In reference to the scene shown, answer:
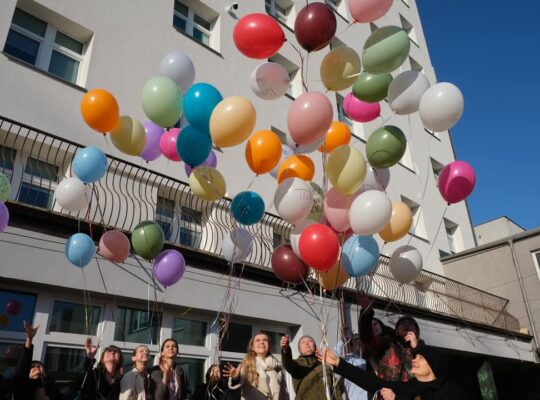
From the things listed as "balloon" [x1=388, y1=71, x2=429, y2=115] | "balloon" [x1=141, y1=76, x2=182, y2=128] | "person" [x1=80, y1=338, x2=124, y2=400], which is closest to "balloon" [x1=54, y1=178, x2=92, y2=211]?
"balloon" [x1=141, y1=76, x2=182, y2=128]

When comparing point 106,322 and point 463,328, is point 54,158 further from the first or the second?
point 463,328

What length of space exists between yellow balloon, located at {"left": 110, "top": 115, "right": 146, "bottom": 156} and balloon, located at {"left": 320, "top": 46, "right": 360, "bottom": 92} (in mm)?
1837

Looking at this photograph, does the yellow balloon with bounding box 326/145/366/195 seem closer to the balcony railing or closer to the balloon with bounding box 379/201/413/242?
the balloon with bounding box 379/201/413/242

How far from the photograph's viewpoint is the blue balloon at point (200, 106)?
154 inches

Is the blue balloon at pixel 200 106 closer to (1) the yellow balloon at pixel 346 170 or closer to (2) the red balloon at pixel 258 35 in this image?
(2) the red balloon at pixel 258 35

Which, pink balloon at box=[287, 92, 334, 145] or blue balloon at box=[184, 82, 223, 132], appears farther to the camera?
blue balloon at box=[184, 82, 223, 132]

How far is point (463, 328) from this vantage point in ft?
38.0

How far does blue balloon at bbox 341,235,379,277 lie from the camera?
391cm

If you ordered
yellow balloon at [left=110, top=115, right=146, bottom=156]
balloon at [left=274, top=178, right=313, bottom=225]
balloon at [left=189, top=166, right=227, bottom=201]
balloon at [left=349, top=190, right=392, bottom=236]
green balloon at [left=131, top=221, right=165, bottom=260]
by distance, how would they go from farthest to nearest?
green balloon at [left=131, top=221, right=165, bottom=260] < balloon at [left=189, top=166, right=227, bottom=201] < yellow balloon at [left=110, top=115, right=146, bottom=156] < balloon at [left=274, top=178, right=313, bottom=225] < balloon at [left=349, top=190, right=392, bottom=236]

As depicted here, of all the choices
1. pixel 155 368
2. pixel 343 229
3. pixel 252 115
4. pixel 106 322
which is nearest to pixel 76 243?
pixel 155 368

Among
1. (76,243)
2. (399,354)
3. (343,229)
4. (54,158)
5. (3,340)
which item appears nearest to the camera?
(399,354)

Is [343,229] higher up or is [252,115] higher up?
[252,115]

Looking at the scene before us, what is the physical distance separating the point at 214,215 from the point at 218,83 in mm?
2981

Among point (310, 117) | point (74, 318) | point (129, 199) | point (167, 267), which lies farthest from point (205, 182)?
point (129, 199)
